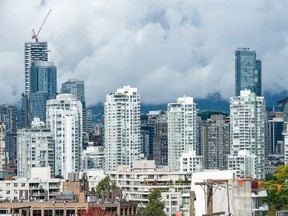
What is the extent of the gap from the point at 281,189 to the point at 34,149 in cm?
12898

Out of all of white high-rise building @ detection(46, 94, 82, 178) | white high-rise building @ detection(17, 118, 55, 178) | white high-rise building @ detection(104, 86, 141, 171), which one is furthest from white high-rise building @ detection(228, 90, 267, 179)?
white high-rise building @ detection(17, 118, 55, 178)

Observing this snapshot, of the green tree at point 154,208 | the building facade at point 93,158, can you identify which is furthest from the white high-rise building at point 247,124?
the green tree at point 154,208

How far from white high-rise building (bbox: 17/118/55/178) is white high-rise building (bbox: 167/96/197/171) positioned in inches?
580

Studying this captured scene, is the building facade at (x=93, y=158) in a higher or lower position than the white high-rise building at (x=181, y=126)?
lower

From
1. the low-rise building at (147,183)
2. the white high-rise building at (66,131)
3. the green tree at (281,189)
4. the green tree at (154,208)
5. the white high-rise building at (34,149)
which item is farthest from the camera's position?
the white high-rise building at (66,131)

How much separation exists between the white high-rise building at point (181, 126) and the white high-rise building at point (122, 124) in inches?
157

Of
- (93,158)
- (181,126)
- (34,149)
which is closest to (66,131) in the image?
(93,158)

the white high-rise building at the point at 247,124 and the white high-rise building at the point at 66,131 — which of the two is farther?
the white high-rise building at the point at 247,124

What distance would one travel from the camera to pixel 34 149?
16838cm

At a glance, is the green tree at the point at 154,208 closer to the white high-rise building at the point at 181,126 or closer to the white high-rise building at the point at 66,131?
the white high-rise building at the point at 66,131

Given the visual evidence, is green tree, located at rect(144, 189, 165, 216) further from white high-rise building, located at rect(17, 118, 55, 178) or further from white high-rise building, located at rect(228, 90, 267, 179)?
white high-rise building, located at rect(228, 90, 267, 179)

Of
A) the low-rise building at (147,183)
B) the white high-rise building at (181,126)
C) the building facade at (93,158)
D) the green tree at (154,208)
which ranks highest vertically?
the white high-rise building at (181,126)

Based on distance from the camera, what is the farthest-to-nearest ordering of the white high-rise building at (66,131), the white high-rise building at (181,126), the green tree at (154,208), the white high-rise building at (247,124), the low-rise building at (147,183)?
1. the white high-rise building at (247,124)
2. the white high-rise building at (181,126)
3. the white high-rise building at (66,131)
4. the low-rise building at (147,183)
5. the green tree at (154,208)

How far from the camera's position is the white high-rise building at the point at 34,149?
16419 centimetres
